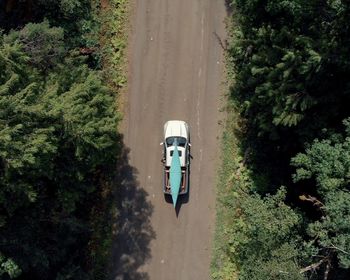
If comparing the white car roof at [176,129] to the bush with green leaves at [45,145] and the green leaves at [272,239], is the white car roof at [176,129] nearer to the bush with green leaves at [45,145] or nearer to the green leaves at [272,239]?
the bush with green leaves at [45,145]

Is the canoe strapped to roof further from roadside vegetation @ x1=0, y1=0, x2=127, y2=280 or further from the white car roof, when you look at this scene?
roadside vegetation @ x1=0, y1=0, x2=127, y2=280

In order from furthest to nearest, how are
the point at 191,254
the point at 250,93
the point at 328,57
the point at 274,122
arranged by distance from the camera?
the point at 191,254 → the point at 250,93 → the point at 274,122 → the point at 328,57

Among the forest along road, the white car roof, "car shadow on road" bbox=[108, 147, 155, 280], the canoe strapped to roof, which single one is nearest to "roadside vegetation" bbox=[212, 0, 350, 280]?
the forest along road

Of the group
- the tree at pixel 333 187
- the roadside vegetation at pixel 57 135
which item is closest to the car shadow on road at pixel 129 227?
the roadside vegetation at pixel 57 135

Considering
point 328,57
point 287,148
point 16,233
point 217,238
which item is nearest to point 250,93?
point 287,148

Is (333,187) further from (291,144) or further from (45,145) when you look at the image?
(45,145)

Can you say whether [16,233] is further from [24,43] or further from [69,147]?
[24,43]
